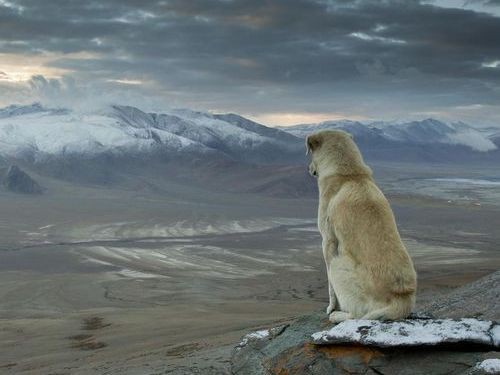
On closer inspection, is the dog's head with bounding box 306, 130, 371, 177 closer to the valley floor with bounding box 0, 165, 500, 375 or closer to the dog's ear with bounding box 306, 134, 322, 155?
the dog's ear with bounding box 306, 134, 322, 155

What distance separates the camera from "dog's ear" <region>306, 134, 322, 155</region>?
314 inches

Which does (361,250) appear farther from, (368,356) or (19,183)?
(19,183)

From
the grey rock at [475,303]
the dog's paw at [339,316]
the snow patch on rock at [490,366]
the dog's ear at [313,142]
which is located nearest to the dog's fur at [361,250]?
the dog's paw at [339,316]

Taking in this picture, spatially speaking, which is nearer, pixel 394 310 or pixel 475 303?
pixel 394 310

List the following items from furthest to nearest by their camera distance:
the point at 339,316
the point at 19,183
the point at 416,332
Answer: the point at 19,183, the point at 339,316, the point at 416,332

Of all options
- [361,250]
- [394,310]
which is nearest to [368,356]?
[394,310]

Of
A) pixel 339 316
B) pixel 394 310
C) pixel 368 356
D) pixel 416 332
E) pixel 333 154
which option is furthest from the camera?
pixel 333 154

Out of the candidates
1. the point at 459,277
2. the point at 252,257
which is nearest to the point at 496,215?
the point at 252,257

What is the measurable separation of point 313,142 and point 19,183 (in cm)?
19133

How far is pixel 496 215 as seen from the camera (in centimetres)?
13488

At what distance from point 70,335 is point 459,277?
37057 mm

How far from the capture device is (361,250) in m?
6.89

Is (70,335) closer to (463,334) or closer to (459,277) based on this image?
(463,334)

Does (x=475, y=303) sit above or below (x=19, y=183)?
above
